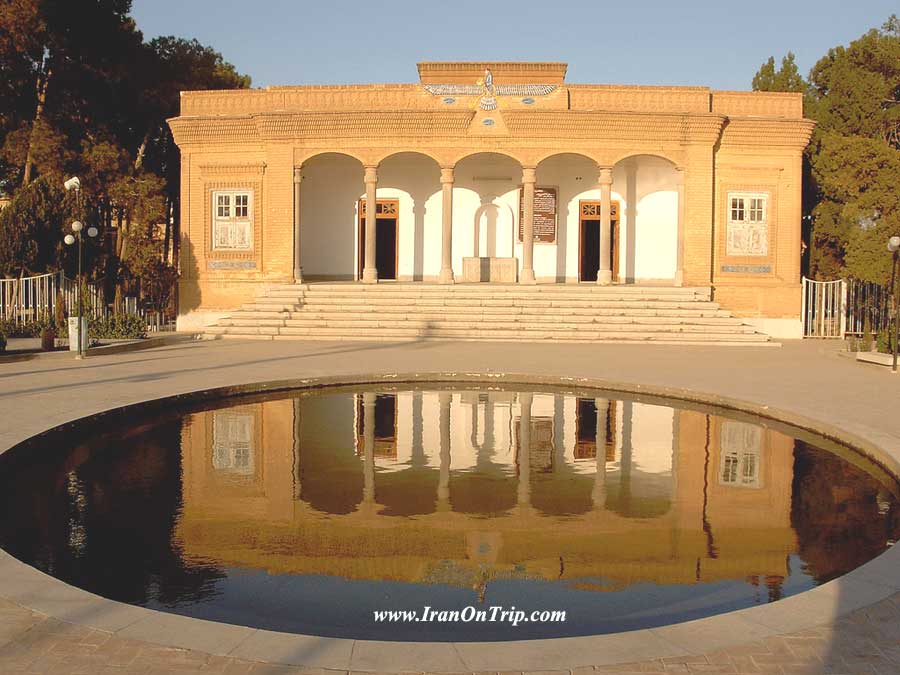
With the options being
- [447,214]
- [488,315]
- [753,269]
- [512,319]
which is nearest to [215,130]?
[447,214]

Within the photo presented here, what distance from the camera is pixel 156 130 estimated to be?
3064 centimetres

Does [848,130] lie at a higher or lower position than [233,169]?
higher

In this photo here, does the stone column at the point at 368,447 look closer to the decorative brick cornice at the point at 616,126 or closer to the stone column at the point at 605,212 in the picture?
the stone column at the point at 605,212

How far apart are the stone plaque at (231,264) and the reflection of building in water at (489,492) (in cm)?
1370

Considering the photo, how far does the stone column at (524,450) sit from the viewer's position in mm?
7160

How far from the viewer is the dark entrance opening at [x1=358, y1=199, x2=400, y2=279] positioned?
88.2 ft

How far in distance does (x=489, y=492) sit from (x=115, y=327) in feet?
50.5

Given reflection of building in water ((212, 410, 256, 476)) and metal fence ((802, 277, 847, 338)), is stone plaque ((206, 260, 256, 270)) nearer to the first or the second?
reflection of building in water ((212, 410, 256, 476))

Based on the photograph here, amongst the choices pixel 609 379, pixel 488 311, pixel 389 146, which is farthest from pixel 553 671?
pixel 389 146

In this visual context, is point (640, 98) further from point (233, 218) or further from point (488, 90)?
point (233, 218)

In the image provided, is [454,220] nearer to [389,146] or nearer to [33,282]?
[389,146]

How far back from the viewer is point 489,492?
Result: 7.21 meters

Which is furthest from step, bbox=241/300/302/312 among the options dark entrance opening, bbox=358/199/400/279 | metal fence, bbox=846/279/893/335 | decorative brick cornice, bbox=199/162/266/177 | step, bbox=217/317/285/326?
metal fence, bbox=846/279/893/335

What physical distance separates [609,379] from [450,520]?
710cm
